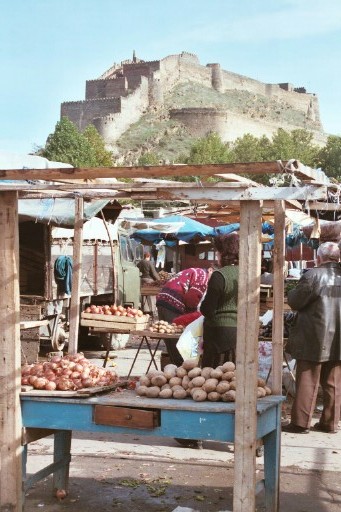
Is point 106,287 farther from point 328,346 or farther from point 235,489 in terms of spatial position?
point 235,489

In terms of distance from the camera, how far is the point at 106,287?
13.8 m

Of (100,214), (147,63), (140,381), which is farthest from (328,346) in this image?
(147,63)

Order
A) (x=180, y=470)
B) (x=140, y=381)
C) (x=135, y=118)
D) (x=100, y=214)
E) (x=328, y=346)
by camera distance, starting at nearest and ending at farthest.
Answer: (x=140, y=381) < (x=180, y=470) < (x=328, y=346) < (x=100, y=214) < (x=135, y=118)

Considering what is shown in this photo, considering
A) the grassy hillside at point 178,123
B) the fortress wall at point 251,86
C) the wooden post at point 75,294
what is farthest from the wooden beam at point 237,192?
the fortress wall at point 251,86

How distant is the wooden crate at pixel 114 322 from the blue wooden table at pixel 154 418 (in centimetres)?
483

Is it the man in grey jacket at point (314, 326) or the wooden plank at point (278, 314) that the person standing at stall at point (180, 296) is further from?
the wooden plank at point (278, 314)

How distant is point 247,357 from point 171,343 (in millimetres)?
4102

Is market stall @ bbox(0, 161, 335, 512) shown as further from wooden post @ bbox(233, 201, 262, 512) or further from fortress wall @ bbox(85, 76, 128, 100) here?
fortress wall @ bbox(85, 76, 128, 100)

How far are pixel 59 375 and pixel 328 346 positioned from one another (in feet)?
10.2

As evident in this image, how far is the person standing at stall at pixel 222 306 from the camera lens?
21.4 feet

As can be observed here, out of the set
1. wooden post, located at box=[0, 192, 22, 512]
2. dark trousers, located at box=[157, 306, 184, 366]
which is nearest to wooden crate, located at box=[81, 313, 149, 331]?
dark trousers, located at box=[157, 306, 184, 366]

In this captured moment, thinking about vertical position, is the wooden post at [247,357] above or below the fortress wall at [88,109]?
below

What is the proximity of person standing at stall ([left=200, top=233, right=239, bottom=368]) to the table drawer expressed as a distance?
1952 millimetres

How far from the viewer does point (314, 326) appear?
7488 mm
